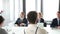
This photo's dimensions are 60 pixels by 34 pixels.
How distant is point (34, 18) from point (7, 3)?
12.5ft

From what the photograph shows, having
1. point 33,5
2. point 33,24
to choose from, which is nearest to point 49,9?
point 33,5

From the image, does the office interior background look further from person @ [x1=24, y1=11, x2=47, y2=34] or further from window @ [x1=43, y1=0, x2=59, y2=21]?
person @ [x1=24, y1=11, x2=47, y2=34]

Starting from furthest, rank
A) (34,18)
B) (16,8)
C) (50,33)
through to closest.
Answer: (16,8) < (50,33) < (34,18)

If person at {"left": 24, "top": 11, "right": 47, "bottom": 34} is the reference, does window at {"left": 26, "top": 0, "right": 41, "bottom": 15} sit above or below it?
above

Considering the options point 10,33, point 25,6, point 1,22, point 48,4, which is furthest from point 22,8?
point 1,22

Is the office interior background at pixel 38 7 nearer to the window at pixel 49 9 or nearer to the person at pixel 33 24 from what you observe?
the window at pixel 49 9

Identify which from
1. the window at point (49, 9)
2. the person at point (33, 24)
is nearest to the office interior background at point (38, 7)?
the window at point (49, 9)

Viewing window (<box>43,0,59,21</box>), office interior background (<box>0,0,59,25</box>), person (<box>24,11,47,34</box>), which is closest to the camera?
person (<box>24,11,47,34</box>)

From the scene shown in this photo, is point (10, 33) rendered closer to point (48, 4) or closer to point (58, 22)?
point (58, 22)

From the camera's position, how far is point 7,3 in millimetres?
5535

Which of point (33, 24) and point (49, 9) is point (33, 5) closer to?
point (49, 9)

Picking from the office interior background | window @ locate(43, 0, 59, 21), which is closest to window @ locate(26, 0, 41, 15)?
the office interior background

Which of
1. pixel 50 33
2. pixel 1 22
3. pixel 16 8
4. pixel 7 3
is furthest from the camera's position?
pixel 16 8

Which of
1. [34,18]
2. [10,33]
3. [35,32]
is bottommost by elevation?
[10,33]
